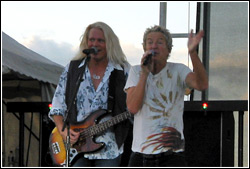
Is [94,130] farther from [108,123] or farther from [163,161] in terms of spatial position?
[163,161]

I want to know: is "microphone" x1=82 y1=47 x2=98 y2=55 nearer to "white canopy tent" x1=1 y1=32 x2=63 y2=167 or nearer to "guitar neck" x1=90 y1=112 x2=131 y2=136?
"guitar neck" x1=90 y1=112 x2=131 y2=136

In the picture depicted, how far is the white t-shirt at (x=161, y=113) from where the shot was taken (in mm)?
2389

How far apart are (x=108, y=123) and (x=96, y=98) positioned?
0.56 ft

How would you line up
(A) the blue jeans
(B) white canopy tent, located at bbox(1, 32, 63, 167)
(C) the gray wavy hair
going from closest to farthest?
(C) the gray wavy hair, (A) the blue jeans, (B) white canopy tent, located at bbox(1, 32, 63, 167)

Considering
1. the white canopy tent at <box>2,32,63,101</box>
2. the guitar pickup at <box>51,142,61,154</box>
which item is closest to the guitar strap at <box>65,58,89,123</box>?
the guitar pickup at <box>51,142,61,154</box>

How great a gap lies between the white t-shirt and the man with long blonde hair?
1.16ft

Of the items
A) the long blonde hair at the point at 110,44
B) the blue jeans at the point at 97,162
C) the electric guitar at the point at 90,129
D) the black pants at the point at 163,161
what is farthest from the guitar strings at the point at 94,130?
the black pants at the point at 163,161

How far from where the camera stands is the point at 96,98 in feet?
9.28

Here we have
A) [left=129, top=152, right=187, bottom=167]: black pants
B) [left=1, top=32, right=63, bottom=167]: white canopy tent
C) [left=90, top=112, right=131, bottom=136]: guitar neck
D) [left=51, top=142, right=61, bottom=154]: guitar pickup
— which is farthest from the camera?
[left=1, top=32, right=63, bottom=167]: white canopy tent

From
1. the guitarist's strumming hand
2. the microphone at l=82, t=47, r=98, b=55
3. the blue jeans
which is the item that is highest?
the microphone at l=82, t=47, r=98, b=55

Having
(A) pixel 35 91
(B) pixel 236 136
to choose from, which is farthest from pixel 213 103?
(A) pixel 35 91

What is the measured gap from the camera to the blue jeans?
2.74 m

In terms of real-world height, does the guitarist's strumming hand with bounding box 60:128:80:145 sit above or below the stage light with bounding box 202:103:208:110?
below

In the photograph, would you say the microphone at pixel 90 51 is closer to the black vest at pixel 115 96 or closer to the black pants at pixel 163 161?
the black vest at pixel 115 96
